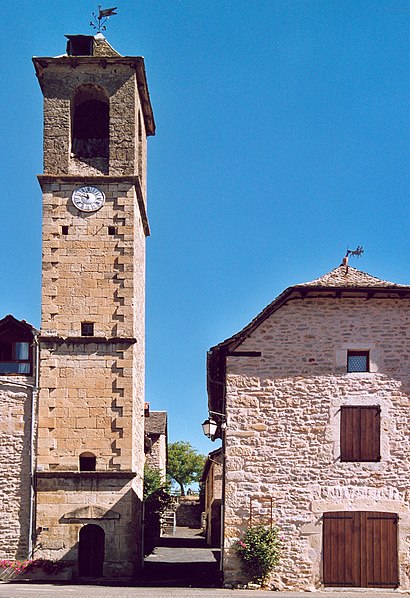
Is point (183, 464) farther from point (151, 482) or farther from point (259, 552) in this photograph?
point (259, 552)

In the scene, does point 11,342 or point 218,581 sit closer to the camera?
point 218,581

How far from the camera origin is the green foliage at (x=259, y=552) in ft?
62.4

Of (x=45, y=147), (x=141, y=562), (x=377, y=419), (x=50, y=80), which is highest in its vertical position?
(x=50, y=80)

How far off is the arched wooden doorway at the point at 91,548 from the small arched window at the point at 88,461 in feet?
5.29

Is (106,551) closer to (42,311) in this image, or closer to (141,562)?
(141,562)

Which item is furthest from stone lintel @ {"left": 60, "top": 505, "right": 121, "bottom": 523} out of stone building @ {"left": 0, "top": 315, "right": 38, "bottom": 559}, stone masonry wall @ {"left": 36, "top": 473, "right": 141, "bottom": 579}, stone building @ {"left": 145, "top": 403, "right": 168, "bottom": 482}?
stone building @ {"left": 145, "top": 403, "right": 168, "bottom": 482}

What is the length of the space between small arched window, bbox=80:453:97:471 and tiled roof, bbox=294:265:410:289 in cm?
872

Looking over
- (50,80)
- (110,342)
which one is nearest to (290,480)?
(110,342)

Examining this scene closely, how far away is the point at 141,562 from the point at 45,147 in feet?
43.5

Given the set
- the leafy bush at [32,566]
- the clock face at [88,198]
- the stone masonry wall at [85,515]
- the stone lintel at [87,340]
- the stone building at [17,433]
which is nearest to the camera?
the leafy bush at [32,566]

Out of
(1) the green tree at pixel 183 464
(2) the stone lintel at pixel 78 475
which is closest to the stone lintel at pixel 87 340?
(2) the stone lintel at pixel 78 475

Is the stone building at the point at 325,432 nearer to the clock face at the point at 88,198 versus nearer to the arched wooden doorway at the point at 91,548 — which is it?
the arched wooden doorway at the point at 91,548

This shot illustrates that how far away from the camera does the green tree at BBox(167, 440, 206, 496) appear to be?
82.6m

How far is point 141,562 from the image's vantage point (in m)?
27.5
